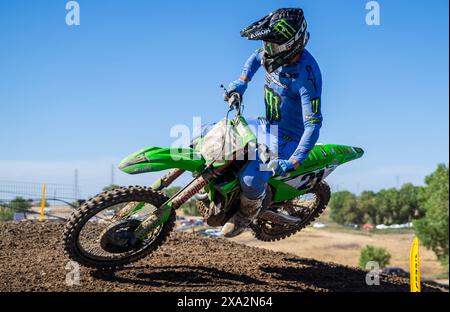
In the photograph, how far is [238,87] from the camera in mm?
7438

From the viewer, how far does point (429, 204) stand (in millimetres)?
54781

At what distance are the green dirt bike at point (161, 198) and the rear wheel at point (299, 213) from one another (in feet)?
4.65

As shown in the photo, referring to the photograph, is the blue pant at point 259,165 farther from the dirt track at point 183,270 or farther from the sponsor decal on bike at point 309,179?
the dirt track at point 183,270

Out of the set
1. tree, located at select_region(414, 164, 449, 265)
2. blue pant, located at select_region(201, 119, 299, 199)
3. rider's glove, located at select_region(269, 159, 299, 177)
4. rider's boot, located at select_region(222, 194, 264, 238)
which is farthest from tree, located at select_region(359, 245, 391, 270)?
rider's glove, located at select_region(269, 159, 299, 177)

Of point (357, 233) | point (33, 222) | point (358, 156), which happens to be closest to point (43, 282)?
point (33, 222)

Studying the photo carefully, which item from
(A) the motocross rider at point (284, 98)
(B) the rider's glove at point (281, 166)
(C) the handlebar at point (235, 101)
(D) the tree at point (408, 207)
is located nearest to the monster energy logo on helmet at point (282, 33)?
(A) the motocross rider at point (284, 98)

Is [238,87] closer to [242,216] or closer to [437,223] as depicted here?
[242,216]

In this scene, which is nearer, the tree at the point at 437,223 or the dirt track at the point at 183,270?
the dirt track at the point at 183,270

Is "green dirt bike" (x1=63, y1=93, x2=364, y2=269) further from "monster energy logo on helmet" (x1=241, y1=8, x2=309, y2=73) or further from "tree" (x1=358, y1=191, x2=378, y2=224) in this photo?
"tree" (x1=358, y1=191, x2=378, y2=224)

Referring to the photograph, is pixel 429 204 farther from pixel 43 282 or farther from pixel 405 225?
pixel 43 282

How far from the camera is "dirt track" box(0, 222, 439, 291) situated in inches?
260

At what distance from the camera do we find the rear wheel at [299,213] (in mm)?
9055

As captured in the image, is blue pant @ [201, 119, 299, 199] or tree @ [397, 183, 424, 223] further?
tree @ [397, 183, 424, 223]
